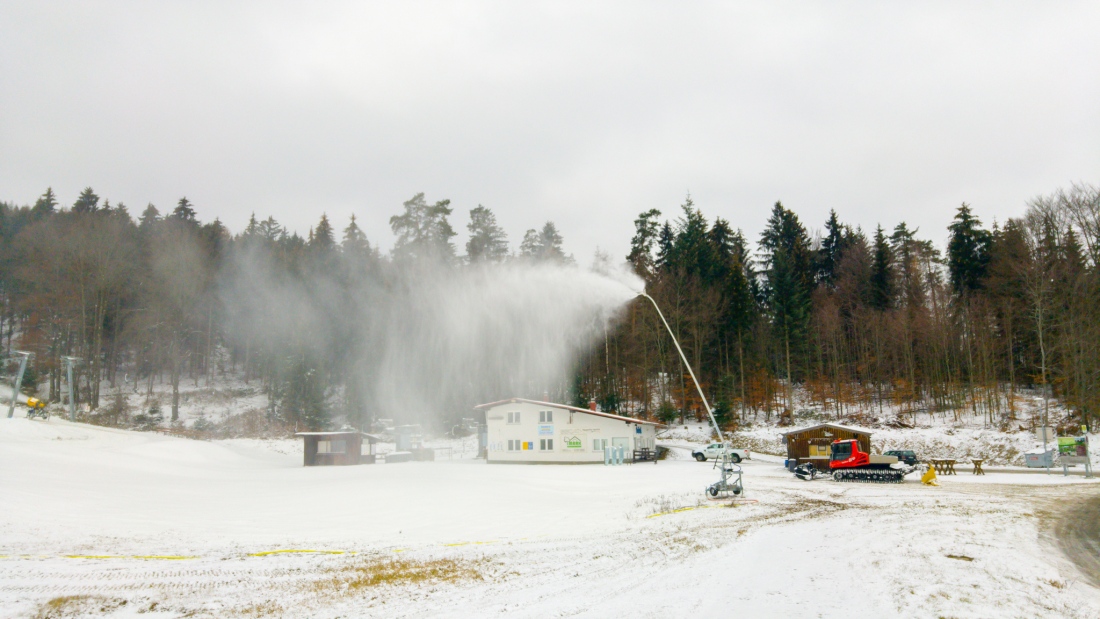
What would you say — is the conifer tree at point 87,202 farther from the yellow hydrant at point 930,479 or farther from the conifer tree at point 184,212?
the yellow hydrant at point 930,479

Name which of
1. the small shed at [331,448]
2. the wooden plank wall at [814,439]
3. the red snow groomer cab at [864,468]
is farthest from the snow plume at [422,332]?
the red snow groomer cab at [864,468]

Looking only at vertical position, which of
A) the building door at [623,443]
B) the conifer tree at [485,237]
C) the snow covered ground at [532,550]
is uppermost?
the conifer tree at [485,237]

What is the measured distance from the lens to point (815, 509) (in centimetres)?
2114

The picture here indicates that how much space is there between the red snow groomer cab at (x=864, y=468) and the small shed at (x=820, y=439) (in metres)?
6.30

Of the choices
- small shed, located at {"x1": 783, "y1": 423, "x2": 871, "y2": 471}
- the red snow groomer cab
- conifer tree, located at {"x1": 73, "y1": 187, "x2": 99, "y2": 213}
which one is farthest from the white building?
conifer tree, located at {"x1": 73, "y1": 187, "x2": 99, "y2": 213}

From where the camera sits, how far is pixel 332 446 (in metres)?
53.3

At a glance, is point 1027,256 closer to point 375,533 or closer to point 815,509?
point 815,509

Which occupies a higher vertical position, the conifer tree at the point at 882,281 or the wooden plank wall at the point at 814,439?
the conifer tree at the point at 882,281

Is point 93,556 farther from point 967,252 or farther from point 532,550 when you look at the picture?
point 967,252

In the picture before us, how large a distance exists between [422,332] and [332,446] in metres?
19.9

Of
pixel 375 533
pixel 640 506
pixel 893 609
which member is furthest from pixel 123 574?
pixel 640 506

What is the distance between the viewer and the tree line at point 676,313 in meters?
54.6

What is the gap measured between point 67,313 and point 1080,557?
265 feet

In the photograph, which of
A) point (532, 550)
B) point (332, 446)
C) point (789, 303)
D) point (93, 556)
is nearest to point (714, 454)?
point (789, 303)
